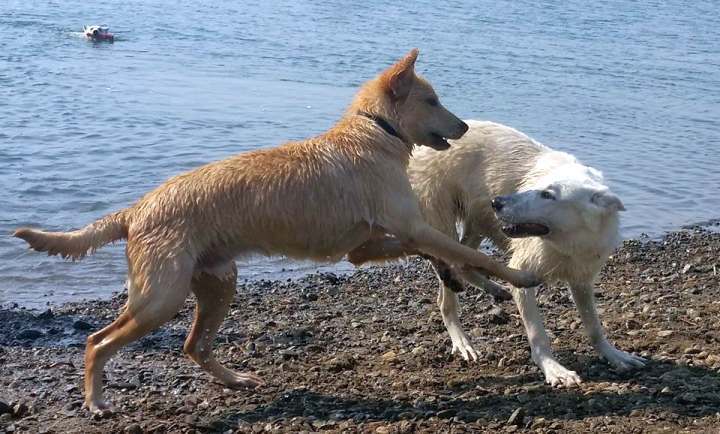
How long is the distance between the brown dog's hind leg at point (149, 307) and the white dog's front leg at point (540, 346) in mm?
2508

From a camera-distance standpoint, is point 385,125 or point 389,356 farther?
point 389,356

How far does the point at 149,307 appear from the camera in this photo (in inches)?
235

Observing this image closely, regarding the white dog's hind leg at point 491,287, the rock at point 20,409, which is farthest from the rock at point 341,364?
the rock at point 20,409

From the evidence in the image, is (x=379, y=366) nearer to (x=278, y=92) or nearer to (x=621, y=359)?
(x=621, y=359)

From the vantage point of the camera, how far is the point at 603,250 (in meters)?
7.03

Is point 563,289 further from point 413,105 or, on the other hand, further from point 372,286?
point 413,105

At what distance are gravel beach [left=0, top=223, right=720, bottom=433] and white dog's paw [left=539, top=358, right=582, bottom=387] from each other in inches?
4.2

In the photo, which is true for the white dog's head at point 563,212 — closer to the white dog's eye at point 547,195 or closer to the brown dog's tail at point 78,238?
the white dog's eye at point 547,195

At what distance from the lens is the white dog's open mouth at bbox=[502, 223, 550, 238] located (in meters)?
6.94

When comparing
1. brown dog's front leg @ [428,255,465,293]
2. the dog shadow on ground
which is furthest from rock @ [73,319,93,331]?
brown dog's front leg @ [428,255,465,293]

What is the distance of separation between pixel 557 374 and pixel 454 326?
1285 millimetres

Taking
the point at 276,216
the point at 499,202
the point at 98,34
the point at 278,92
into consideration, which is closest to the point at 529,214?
the point at 499,202

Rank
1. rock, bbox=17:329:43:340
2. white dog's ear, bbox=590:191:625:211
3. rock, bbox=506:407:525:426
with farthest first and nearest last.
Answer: rock, bbox=17:329:43:340
white dog's ear, bbox=590:191:625:211
rock, bbox=506:407:525:426

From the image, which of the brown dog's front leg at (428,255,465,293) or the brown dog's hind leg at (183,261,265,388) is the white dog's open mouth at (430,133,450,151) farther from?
the brown dog's hind leg at (183,261,265,388)
